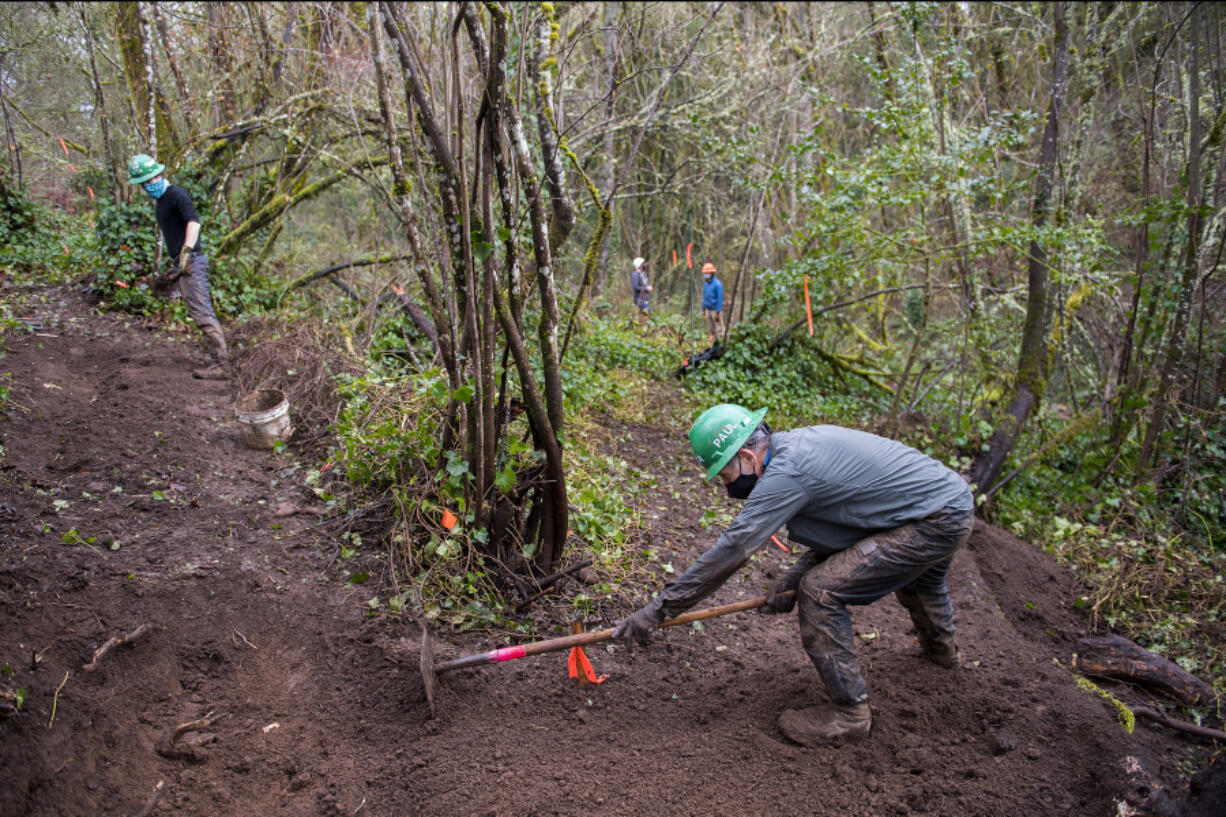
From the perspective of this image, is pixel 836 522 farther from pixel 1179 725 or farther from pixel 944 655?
pixel 1179 725

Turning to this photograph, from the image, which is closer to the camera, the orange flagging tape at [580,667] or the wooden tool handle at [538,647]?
the wooden tool handle at [538,647]

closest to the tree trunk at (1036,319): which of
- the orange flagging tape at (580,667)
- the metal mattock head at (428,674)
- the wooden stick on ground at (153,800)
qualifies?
the orange flagging tape at (580,667)

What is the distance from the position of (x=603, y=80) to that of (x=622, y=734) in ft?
31.4

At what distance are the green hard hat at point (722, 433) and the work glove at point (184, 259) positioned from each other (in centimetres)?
533

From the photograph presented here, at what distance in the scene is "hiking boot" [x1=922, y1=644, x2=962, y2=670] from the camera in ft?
10.9

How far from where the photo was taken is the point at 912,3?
702 cm

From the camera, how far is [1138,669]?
12.1 ft

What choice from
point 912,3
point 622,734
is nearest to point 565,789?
point 622,734

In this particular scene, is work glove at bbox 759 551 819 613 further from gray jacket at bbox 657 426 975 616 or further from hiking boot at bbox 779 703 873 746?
hiking boot at bbox 779 703 873 746

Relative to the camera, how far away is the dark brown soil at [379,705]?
8.21 ft

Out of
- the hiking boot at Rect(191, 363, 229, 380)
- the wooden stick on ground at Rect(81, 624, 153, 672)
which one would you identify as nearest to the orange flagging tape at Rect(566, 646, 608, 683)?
the wooden stick on ground at Rect(81, 624, 153, 672)

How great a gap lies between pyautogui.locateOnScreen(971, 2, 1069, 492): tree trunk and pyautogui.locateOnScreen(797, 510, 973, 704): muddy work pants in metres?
4.16

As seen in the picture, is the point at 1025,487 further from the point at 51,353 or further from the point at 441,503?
the point at 51,353

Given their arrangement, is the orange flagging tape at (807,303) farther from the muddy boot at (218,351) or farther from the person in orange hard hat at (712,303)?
the muddy boot at (218,351)
